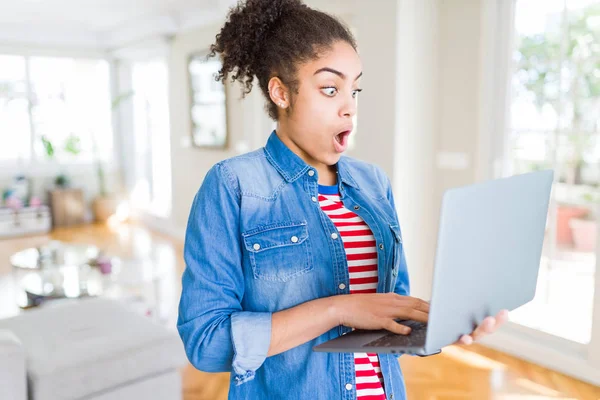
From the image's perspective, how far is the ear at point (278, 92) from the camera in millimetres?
915

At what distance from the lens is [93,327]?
7.85ft

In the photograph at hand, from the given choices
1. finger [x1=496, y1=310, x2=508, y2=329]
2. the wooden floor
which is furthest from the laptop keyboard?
the wooden floor

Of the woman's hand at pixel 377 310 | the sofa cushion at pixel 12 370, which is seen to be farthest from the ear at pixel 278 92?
the sofa cushion at pixel 12 370

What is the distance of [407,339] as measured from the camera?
2.43 ft

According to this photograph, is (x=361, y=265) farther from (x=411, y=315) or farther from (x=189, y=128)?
(x=189, y=128)

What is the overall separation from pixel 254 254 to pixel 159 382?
5.52 feet

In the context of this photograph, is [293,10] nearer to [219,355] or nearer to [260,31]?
[260,31]

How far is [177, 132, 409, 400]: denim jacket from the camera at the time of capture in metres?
0.82

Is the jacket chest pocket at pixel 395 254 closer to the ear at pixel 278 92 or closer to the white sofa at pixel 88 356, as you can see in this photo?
the ear at pixel 278 92

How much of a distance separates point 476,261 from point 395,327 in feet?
0.50

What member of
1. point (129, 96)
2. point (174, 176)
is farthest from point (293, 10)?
point (129, 96)

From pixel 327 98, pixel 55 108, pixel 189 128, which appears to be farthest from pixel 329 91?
pixel 55 108

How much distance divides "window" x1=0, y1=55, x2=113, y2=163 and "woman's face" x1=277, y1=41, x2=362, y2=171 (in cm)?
733

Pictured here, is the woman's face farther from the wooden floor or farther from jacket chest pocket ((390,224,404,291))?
the wooden floor
